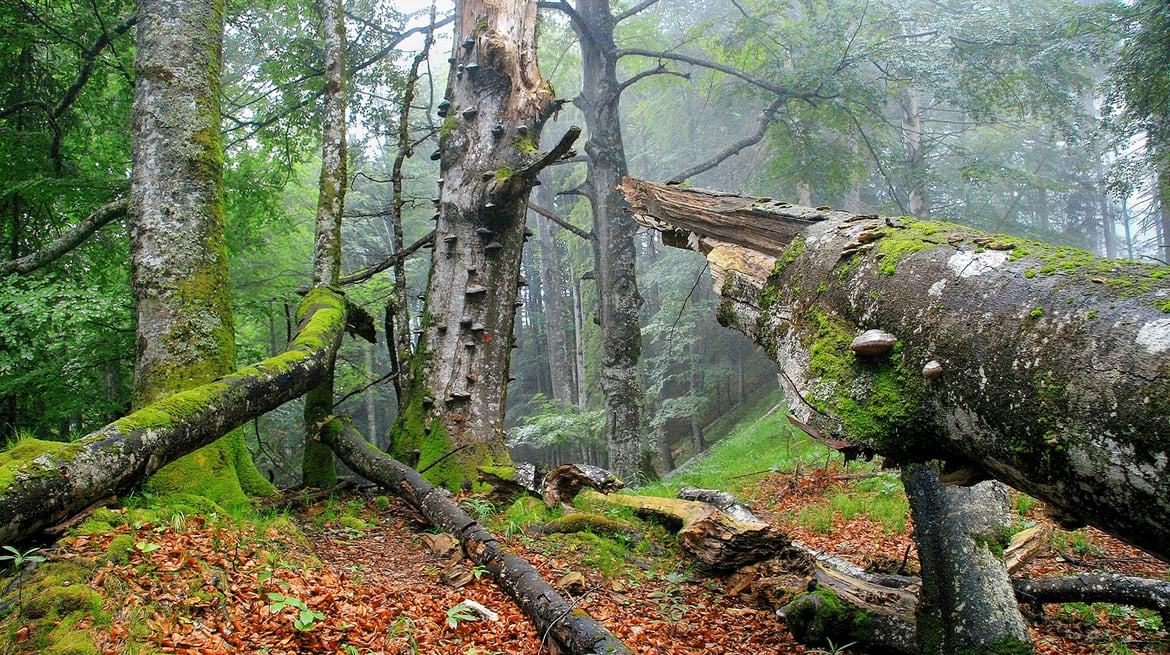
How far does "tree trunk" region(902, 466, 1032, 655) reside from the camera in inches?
127

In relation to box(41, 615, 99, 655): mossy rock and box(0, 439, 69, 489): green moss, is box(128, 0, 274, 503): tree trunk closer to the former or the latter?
box(0, 439, 69, 489): green moss

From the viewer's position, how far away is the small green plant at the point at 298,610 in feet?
9.66

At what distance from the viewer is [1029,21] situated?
13.3m

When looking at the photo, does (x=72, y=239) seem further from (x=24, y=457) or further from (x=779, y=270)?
(x=779, y=270)

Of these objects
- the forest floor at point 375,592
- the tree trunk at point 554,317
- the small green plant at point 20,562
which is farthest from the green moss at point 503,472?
the tree trunk at point 554,317

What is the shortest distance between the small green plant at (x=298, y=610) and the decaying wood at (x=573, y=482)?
2909 mm

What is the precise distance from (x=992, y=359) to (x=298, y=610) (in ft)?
11.0

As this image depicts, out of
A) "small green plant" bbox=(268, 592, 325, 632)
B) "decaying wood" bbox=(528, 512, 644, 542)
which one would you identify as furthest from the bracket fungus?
"decaying wood" bbox=(528, 512, 644, 542)

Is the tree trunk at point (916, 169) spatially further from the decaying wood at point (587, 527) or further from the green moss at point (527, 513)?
the green moss at point (527, 513)

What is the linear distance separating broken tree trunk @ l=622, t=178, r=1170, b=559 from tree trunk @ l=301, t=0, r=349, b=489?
17.9ft

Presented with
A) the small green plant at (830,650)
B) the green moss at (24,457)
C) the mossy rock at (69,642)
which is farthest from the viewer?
the small green plant at (830,650)

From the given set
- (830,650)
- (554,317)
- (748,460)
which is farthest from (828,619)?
(554,317)

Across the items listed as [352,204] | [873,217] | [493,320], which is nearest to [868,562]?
[873,217]

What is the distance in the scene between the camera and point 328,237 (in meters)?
6.87
